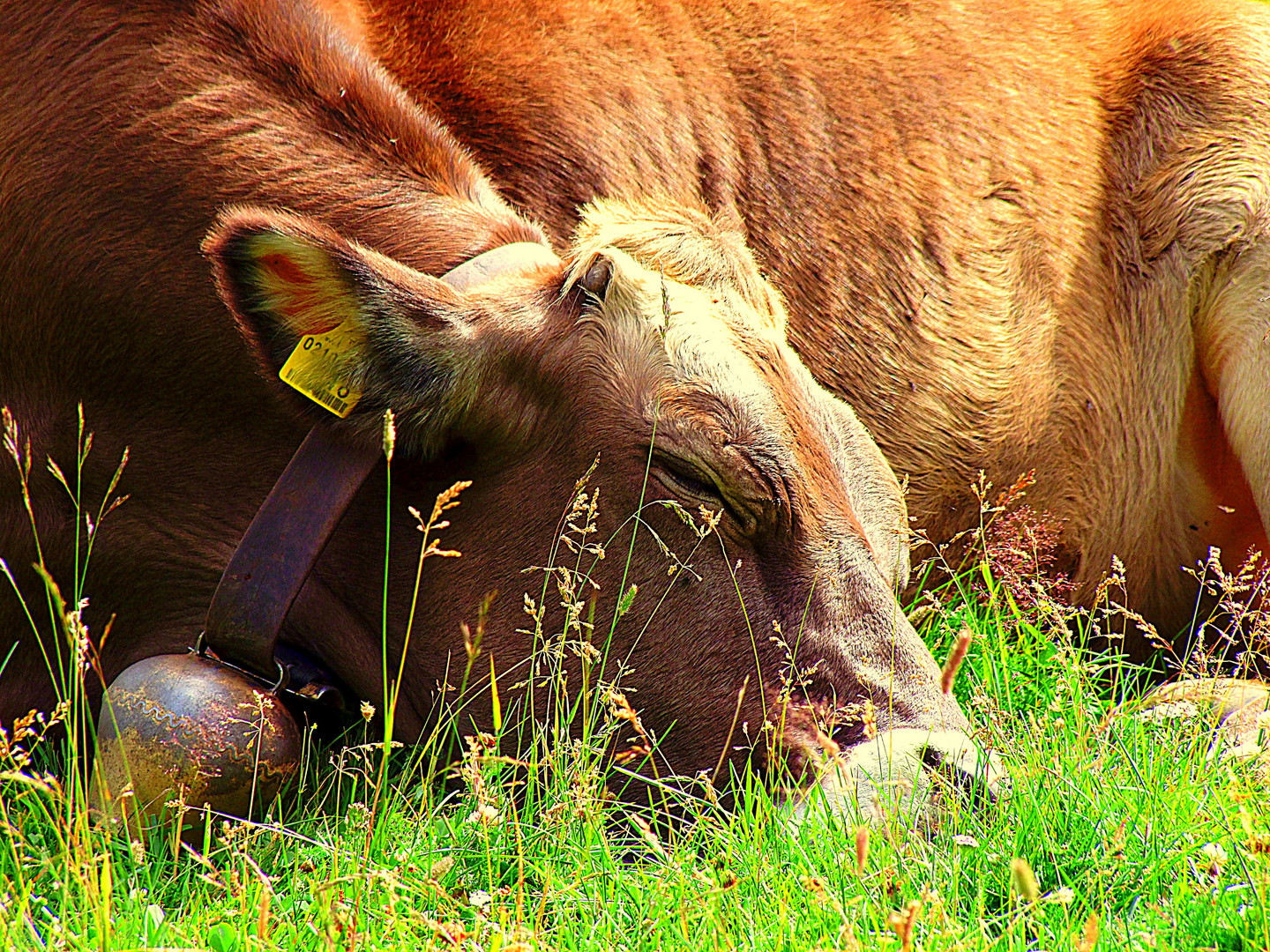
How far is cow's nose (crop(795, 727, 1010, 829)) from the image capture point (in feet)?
8.44

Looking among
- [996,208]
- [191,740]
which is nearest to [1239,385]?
[996,208]

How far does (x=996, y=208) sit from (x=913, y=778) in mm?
2353

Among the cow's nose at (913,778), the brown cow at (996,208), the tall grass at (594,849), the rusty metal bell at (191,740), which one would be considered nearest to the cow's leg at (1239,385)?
the brown cow at (996,208)

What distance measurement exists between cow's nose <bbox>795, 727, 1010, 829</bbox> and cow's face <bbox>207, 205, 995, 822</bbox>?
0.06ft

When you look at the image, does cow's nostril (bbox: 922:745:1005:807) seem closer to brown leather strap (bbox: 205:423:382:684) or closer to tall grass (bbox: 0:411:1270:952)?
tall grass (bbox: 0:411:1270:952)

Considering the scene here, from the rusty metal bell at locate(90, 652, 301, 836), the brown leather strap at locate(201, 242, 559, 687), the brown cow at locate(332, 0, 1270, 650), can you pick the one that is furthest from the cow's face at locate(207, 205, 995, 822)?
the brown cow at locate(332, 0, 1270, 650)

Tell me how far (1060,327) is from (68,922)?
134 inches

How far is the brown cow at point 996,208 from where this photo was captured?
13.2 ft

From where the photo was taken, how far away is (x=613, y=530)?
287 cm

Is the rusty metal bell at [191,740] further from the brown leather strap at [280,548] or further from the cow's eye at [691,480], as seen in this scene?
the cow's eye at [691,480]

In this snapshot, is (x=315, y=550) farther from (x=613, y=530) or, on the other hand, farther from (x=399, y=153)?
(x=399, y=153)

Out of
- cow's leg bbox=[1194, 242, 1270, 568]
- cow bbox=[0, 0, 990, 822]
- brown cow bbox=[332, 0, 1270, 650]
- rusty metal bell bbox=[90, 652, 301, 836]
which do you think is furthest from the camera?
cow's leg bbox=[1194, 242, 1270, 568]

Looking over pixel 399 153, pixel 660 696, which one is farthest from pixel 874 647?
pixel 399 153

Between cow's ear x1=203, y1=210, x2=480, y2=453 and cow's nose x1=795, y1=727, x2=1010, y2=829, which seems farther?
cow's ear x1=203, y1=210, x2=480, y2=453
